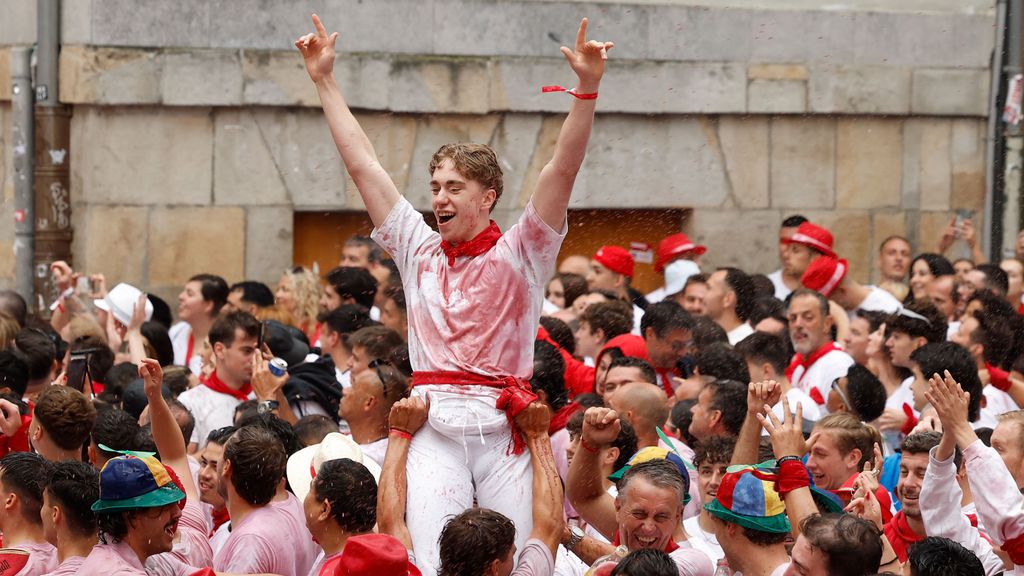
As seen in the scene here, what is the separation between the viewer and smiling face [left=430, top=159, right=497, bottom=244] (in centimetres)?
561

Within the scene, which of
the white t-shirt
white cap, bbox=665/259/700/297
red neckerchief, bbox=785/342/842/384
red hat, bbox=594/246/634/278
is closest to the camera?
the white t-shirt

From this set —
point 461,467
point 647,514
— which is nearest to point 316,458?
point 461,467

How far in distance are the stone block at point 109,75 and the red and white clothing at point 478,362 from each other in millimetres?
7082

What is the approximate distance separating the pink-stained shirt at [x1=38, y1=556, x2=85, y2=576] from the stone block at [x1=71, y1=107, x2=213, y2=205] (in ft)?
23.6

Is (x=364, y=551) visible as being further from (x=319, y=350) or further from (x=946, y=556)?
(x=319, y=350)

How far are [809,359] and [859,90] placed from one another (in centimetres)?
497

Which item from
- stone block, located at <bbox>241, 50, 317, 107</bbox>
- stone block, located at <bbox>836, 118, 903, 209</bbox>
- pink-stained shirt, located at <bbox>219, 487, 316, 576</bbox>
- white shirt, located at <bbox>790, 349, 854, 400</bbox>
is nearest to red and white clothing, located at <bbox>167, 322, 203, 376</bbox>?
stone block, located at <bbox>241, 50, 317, 107</bbox>

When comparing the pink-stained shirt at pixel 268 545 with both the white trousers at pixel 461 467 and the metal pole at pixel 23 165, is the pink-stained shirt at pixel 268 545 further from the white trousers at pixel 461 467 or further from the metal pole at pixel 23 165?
the metal pole at pixel 23 165

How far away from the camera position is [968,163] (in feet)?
46.2

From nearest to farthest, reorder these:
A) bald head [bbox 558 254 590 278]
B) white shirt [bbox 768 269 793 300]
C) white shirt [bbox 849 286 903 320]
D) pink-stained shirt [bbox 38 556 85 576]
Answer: pink-stained shirt [bbox 38 556 85 576] → white shirt [bbox 849 286 903 320] → white shirt [bbox 768 269 793 300] → bald head [bbox 558 254 590 278]

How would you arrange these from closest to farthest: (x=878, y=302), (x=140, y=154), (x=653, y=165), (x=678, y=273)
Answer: (x=878, y=302) < (x=678, y=273) < (x=140, y=154) < (x=653, y=165)

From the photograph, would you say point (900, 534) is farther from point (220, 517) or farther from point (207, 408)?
point (207, 408)

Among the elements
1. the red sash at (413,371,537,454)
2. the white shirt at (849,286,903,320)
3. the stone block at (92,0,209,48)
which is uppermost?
the stone block at (92,0,209,48)

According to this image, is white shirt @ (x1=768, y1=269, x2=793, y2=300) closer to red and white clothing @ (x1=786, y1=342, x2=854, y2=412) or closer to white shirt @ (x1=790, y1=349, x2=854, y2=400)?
red and white clothing @ (x1=786, y1=342, x2=854, y2=412)
